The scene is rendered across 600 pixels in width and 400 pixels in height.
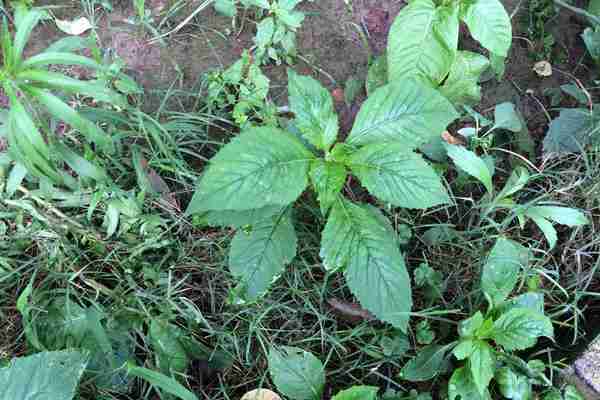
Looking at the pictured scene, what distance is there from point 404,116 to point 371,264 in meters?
0.47

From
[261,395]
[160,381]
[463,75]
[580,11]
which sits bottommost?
[261,395]

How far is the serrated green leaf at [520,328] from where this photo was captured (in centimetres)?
151

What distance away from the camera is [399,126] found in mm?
1629

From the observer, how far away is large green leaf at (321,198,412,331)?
1.52 meters

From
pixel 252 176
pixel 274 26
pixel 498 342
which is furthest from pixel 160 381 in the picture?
pixel 274 26

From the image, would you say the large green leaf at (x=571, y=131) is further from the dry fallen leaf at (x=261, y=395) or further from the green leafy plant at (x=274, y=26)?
the dry fallen leaf at (x=261, y=395)

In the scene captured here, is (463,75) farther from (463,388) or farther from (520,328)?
(463,388)

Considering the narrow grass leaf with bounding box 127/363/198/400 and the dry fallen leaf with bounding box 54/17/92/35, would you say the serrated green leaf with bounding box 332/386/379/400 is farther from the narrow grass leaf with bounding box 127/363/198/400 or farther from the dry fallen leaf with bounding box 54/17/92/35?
the dry fallen leaf with bounding box 54/17/92/35

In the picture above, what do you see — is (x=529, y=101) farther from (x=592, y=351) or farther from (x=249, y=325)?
(x=249, y=325)

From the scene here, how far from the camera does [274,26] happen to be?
2.04 meters

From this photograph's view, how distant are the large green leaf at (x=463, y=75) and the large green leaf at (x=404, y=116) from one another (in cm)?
36

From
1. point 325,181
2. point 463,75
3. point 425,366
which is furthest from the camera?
point 463,75

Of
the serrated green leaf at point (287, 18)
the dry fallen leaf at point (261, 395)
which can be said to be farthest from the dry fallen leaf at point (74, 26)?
the dry fallen leaf at point (261, 395)

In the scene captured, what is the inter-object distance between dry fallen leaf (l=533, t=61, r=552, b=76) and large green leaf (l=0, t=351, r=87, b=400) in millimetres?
2002
